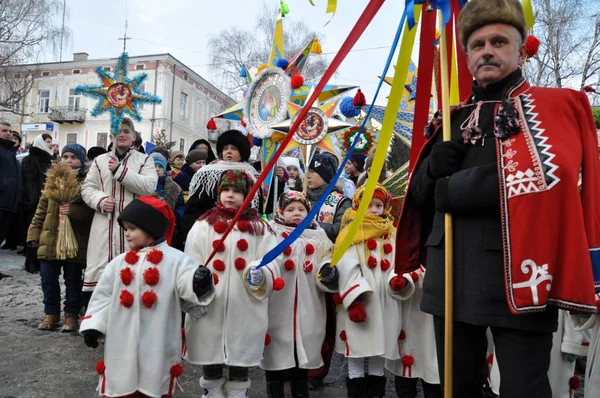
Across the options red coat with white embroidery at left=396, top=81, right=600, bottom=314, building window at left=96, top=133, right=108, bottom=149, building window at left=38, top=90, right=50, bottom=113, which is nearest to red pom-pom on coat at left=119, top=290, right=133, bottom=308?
red coat with white embroidery at left=396, top=81, right=600, bottom=314

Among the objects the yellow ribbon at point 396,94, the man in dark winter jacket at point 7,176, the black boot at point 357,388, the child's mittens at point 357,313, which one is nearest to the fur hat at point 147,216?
the child's mittens at point 357,313

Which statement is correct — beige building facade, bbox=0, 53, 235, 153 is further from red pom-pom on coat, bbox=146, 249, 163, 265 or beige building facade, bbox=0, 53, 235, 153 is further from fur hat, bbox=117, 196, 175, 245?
red pom-pom on coat, bbox=146, 249, 163, 265

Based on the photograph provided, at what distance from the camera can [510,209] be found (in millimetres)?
1662

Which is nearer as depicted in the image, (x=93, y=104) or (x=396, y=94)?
(x=396, y=94)

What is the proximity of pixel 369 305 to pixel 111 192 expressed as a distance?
2.47 m

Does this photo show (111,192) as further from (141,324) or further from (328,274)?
(328,274)

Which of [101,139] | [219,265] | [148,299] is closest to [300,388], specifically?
[219,265]

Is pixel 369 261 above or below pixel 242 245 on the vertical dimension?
below

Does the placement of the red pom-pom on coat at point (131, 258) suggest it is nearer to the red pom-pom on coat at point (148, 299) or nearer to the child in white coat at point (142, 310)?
the child in white coat at point (142, 310)

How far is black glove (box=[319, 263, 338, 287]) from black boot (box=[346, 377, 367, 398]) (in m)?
0.70

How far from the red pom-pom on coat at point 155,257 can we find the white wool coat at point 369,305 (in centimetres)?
122

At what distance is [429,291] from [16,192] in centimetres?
537

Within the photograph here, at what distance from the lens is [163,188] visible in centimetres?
530

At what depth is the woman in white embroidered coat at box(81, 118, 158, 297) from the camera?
4203 millimetres
